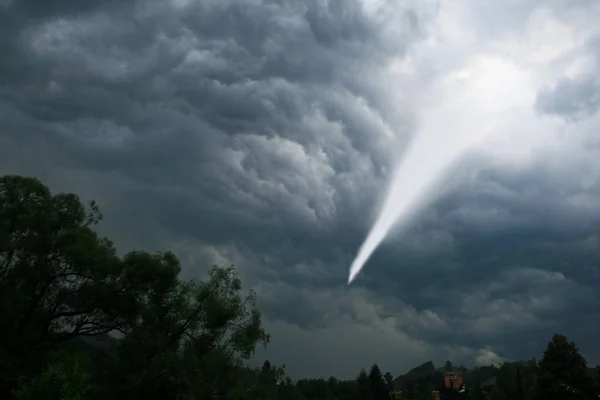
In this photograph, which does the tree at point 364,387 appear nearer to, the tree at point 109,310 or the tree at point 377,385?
the tree at point 377,385

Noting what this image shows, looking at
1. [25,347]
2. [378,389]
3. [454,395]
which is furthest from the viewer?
[378,389]

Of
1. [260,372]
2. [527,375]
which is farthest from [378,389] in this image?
[260,372]

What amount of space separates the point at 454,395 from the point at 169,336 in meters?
51.6

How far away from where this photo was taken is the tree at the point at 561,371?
65.9 metres

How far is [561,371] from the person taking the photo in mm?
67375

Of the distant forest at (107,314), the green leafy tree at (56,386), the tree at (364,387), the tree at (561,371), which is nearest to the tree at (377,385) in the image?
the tree at (364,387)

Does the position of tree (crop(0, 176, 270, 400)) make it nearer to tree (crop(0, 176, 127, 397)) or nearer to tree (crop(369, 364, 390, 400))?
tree (crop(0, 176, 127, 397))

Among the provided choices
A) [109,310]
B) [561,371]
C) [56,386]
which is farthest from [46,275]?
[561,371]

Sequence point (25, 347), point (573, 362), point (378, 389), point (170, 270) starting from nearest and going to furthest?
point (25, 347) → point (170, 270) → point (573, 362) → point (378, 389)

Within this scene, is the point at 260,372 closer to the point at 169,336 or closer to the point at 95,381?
the point at 169,336

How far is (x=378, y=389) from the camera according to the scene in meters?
115

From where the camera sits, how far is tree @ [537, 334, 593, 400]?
65.9m

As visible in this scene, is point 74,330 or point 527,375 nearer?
point 74,330

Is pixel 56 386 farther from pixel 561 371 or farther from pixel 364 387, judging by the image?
pixel 364 387
